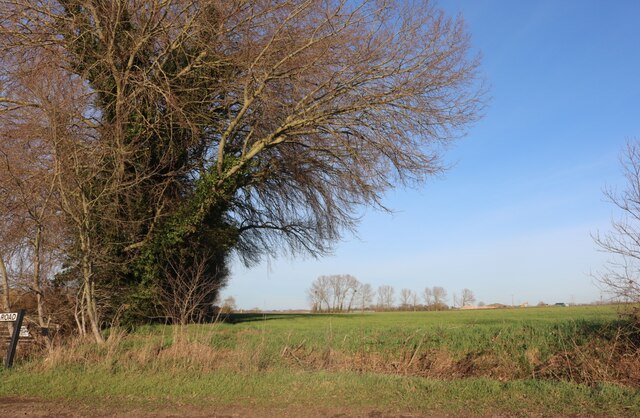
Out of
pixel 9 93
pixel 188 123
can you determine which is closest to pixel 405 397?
pixel 188 123

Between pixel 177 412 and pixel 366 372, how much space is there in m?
4.59

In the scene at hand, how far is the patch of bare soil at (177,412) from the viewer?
7.62m

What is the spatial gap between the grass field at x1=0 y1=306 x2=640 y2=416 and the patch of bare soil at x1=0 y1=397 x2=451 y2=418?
12 cm

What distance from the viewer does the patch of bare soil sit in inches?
300

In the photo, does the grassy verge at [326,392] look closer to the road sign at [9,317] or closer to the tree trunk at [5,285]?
the road sign at [9,317]

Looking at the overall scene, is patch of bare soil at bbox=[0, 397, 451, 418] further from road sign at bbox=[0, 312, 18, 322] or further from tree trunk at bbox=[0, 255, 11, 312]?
tree trunk at bbox=[0, 255, 11, 312]

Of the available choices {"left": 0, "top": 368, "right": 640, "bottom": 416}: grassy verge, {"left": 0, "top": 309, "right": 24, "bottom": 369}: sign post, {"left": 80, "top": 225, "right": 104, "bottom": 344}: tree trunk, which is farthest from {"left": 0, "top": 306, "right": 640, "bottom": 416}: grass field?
{"left": 80, "top": 225, "right": 104, "bottom": 344}: tree trunk

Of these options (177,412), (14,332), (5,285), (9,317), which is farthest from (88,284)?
(177,412)

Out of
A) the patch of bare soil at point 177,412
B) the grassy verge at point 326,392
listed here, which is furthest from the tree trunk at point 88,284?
the patch of bare soil at point 177,412

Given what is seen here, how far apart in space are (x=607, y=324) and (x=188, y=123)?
44.3ft

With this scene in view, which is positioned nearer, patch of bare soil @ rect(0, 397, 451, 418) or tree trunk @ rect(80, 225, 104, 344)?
patch of bare soil @ rect(0, 397, 451, 418)

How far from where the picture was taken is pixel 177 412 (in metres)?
7.82

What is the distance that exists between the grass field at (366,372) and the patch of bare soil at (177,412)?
124 mm

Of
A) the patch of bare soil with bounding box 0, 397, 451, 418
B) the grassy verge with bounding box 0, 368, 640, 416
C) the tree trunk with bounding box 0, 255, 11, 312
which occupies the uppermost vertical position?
the tree trunk with bounding box 0, 255, 11, 312
